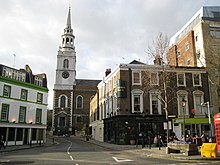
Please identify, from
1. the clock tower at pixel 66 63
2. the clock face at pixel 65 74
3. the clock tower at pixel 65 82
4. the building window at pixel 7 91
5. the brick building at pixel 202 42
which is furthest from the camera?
the clock face at pixel 65 74

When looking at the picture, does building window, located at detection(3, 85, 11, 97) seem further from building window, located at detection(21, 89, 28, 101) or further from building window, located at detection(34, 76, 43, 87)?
building window, located at detection(34, 76, 43, 87)

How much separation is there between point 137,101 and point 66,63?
53185 millimetres

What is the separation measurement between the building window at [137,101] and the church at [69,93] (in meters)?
45.8

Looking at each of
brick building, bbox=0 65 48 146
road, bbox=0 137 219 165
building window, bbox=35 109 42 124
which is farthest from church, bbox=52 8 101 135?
road, bbox=0 137 219 165

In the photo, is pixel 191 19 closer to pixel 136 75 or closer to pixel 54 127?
pixel 136 75

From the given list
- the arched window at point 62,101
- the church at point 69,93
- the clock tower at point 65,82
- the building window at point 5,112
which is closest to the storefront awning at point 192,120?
the building window at point 5,112

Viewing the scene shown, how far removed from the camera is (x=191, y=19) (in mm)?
48531

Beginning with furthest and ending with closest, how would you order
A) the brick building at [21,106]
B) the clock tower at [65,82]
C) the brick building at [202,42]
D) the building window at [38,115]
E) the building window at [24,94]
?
the clock tower at [65,82] → the building window at [38,115] → the brick building at [202,42] → the building window at [24,94] → the brick building at [21,106]

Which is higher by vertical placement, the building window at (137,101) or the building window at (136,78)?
the building window at (136,78)

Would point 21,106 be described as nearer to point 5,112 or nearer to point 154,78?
point 5,112

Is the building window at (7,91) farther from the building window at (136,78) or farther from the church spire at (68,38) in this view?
the church spire at (68,38)

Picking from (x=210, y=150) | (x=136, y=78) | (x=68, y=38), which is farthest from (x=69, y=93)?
(x=210, y=150)

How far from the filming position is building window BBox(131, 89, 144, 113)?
34750mm

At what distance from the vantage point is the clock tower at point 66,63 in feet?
271
